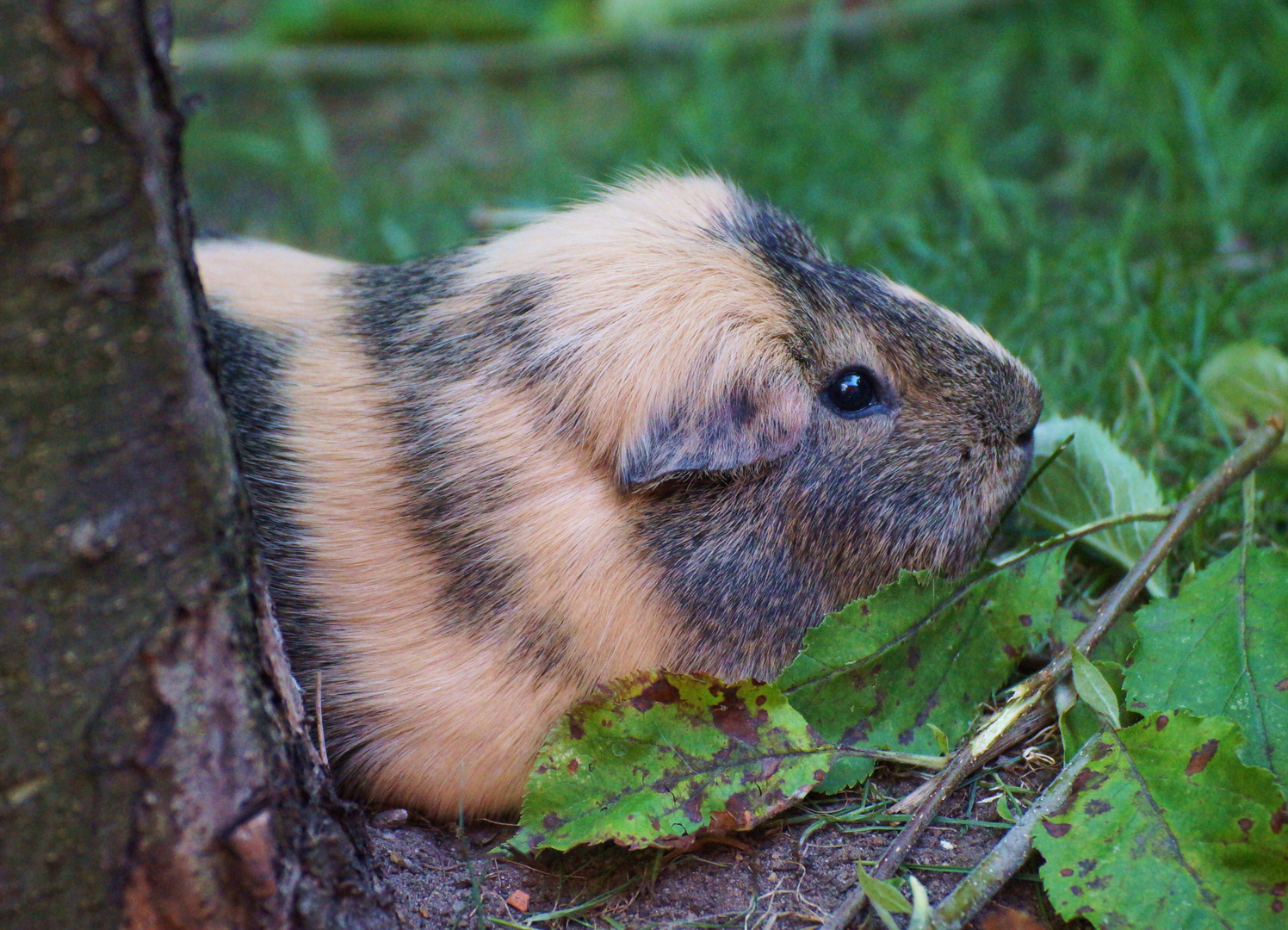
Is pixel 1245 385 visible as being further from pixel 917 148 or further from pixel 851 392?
pixel 917 148

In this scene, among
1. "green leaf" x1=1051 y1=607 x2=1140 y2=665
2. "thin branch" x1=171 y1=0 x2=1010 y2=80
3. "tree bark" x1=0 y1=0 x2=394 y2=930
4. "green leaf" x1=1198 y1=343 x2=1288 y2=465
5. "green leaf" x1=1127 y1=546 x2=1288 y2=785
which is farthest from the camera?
"thin branch" x1=171 y1=0 x2=1010 y2=80

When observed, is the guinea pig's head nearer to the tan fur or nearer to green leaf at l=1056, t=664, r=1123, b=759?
the tan fur

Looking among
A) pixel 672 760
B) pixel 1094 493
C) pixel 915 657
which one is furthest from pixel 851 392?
pixel 672 760

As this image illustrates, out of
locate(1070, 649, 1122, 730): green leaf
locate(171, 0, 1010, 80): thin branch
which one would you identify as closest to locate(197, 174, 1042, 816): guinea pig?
locate(1070, 649, 1122, 730): green leaf

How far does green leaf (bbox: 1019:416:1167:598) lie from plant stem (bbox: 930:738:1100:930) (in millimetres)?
634

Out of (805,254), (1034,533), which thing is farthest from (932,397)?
(1034,533)

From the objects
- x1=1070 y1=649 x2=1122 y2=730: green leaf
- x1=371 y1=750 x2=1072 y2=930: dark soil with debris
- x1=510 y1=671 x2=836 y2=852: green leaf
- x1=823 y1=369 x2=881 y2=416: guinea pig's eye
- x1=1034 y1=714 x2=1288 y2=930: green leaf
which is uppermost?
x1=823 y1=369 x2=881 y2=416: guinea pig's eye

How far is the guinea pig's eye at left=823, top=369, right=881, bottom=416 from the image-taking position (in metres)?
2.20

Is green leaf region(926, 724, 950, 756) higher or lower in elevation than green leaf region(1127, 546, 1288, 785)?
lower

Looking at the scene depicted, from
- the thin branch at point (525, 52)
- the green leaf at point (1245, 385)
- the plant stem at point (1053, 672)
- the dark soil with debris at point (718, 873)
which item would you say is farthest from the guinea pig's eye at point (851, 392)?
the thin branch at point (525, 52)

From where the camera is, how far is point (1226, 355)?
280cm

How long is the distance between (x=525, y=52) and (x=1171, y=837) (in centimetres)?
512

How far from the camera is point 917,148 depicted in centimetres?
450

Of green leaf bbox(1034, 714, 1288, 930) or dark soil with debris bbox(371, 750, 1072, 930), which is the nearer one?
green leaf bbox(1034, 714, 1288, 930)
